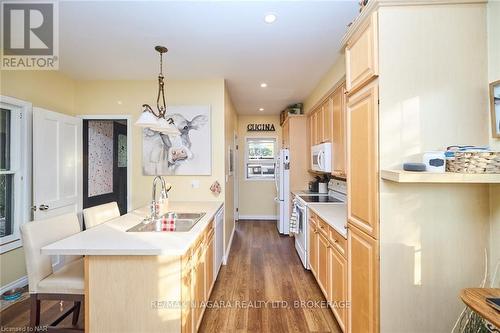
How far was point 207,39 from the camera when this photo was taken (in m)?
2.36

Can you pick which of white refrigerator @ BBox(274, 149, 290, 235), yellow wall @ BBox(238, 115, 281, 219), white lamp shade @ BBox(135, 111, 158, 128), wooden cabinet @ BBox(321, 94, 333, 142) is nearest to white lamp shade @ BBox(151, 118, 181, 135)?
white lamp shade @ BBox(135, 111, 158, 128)

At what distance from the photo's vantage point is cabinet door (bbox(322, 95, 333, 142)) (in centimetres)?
313

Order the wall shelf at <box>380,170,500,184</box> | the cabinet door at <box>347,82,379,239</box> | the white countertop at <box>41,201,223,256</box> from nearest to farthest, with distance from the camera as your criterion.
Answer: the wall shelf at <box>380,170,500,184</box> < the cabinet door at <box>347,82,379,239</box> < the white countertop at <box>41,201,223,256</box>

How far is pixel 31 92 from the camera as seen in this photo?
282cm

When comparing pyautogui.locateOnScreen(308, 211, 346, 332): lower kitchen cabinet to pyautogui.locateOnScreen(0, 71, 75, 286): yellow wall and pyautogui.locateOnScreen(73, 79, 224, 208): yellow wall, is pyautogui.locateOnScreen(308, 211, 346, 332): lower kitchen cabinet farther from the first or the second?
pyautogui.locateOnScreen(0, 71, 75, 286): yellow wall

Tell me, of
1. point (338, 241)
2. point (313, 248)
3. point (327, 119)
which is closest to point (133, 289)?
point (338, 241)

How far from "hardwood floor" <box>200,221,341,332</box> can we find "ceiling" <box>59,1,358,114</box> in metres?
2.65

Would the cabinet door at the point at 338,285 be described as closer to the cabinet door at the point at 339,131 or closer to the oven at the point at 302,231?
the oven at the point at 302,231

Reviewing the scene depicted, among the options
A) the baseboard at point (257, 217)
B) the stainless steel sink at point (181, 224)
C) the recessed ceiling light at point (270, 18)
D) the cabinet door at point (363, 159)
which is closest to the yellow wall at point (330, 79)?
the recessed ceiling light at point (270, 18)

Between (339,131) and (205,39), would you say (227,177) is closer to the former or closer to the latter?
(339,131)

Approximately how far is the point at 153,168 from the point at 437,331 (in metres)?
3.33

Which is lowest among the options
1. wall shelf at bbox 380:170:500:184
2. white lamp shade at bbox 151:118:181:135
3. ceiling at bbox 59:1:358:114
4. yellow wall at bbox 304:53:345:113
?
wall shelf at bbox 380:170:500:184

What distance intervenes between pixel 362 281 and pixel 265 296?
1334 mm

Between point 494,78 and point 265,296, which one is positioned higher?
point 494,78
